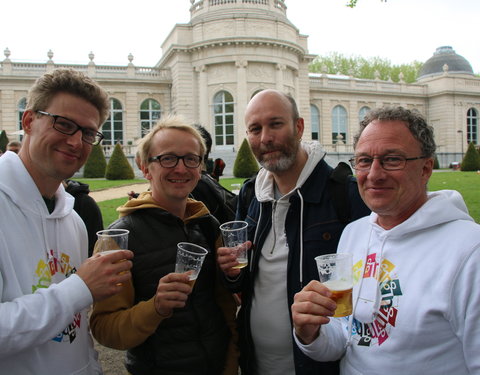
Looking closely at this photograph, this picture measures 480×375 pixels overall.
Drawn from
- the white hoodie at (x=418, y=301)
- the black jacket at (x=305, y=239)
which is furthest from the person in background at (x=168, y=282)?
the white hoodie at (x=418, y=301)

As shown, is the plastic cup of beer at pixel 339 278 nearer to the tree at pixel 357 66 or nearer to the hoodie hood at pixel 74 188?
the hoodie hood at pixel 74 188

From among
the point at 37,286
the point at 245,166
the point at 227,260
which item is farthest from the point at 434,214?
the point at 245,166

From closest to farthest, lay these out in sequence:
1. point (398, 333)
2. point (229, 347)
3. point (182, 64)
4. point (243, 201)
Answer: point (398, 333) → point (229, 347) → point (243, 201) → point (182, 64)

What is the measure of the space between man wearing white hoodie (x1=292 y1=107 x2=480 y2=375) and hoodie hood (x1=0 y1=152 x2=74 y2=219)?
1275 mm

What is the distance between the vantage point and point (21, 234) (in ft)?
5.35

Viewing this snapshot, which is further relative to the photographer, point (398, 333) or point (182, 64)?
point (182, 64)

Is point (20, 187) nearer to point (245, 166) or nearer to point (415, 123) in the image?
point (415, 123)

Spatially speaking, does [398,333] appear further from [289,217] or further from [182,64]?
[182,64]

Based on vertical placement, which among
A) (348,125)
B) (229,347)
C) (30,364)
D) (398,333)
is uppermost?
(348,125)

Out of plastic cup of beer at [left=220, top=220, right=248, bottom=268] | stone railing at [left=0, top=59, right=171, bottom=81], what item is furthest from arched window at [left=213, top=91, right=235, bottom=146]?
plastic cup of beer at [left=220, top=220, right=248, bottom=268]

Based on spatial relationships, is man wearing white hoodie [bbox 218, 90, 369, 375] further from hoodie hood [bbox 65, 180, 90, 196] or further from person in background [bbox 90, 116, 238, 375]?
hoodie hood [bbox 65, 180, 90, 196]

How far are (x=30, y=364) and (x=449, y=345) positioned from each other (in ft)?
5.62

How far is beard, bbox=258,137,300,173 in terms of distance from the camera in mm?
2406

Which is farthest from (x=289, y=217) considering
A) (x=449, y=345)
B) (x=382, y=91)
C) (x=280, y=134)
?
(x=382, y=91)
